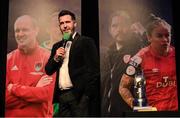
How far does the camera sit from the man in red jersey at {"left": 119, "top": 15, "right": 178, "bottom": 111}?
322cm

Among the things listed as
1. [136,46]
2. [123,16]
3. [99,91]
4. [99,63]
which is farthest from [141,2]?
→ [99,91]

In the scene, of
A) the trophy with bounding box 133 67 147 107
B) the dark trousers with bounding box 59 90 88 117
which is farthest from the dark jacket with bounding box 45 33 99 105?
the trophy with bounding box 133 67 147 107

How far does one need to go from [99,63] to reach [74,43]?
36 centimetres

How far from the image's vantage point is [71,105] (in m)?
3.09

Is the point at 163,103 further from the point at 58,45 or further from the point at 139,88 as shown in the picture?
the point at 58,45

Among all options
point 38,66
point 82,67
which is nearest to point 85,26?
point 82,67

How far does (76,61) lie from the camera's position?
315 cm

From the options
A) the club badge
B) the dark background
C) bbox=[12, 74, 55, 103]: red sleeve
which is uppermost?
the dark background

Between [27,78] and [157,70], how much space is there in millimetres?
1485

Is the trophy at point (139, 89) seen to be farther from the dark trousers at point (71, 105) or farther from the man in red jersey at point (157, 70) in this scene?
the dark trousers at point (71, 105)

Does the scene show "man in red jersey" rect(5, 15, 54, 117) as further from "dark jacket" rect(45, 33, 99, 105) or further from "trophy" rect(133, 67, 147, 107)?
"trophy" rect(133, 67, 147, 107)

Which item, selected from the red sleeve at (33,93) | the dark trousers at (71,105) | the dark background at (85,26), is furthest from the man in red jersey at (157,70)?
the red sleeve at (33,93)

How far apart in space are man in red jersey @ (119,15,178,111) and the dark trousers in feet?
1.50

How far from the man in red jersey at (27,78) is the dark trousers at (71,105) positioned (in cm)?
13
